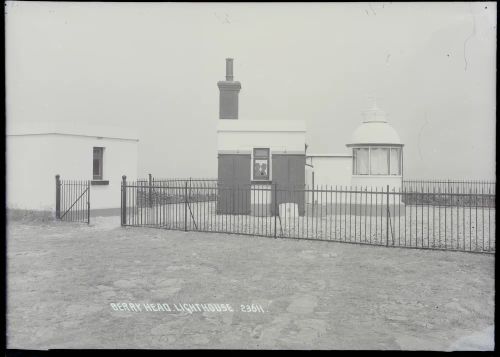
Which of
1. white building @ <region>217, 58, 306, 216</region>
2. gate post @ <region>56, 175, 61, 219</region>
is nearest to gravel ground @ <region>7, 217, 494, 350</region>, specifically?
gate post @ <region>56, 175, 61, 219</region>

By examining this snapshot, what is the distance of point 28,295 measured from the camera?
7121mm

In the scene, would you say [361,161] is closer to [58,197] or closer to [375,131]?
[375,131]

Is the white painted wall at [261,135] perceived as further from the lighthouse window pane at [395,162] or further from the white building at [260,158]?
the lighthouse window pane at [395,162]

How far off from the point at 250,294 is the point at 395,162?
14.8 meters

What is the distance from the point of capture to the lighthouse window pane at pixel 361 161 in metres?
20.6

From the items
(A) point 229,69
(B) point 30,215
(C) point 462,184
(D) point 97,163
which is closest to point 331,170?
(A) point 229,69

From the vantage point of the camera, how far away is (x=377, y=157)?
20469 mm

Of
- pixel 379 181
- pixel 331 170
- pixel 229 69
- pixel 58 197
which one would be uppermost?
pixel 229 69

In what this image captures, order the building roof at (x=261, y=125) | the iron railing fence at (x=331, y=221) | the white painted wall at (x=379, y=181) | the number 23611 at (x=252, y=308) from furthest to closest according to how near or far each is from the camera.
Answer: the white painted wall at (x=379, y=181) → the building roof at (x=261, y=125) → the iron railing fence at (x=331, y=221) → the number 23611 at (x=252, y=308)

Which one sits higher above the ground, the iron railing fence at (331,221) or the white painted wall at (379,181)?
the white painted wall at (379,181)

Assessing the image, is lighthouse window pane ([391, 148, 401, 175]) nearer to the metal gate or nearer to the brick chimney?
the brick chimney

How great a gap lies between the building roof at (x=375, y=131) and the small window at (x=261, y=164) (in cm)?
402

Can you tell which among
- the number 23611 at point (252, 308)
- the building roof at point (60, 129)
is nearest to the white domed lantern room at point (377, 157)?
the building roof at point (60, 129)
